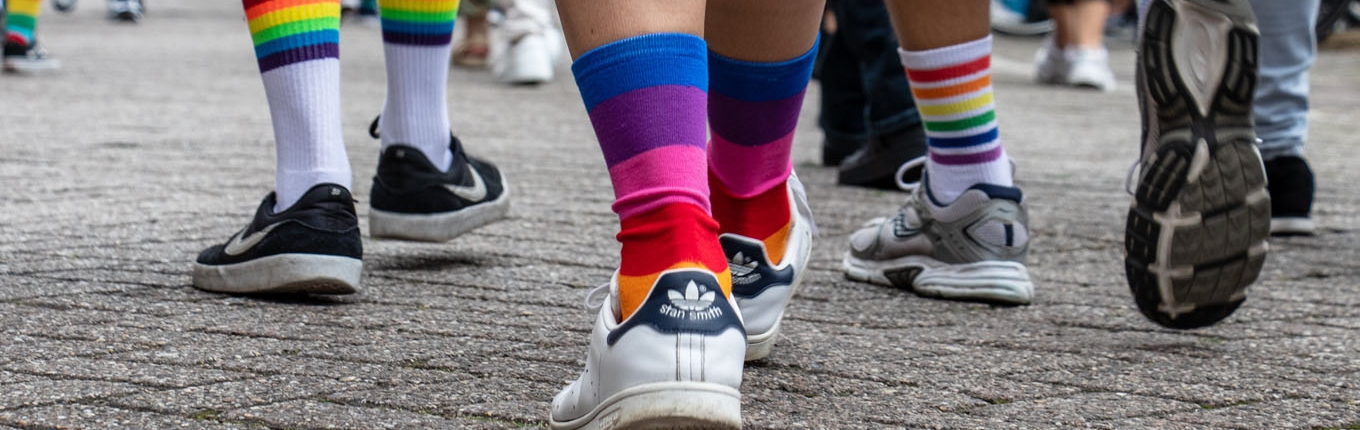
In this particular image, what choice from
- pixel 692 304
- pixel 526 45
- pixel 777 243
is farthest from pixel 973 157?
pixel 526 45

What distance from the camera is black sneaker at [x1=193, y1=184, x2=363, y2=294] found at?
6.98ft

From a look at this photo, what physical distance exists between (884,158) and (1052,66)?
437cm

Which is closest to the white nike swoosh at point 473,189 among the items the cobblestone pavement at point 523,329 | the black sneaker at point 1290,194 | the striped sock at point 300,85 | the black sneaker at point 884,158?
the cobblestone pavement at point 523,329

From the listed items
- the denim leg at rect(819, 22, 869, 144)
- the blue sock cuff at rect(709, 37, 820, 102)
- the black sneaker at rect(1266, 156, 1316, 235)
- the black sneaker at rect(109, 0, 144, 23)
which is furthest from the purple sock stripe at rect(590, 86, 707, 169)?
the black sneaker at rect(109, 0, 144, 23)

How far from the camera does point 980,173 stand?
2.45 m

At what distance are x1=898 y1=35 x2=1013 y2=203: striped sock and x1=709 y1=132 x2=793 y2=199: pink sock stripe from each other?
554 millimetres

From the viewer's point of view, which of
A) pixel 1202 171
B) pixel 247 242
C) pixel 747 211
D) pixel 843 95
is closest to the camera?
pixel 1202 171

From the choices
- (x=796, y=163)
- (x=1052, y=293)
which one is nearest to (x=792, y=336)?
(x=1052, y=293)

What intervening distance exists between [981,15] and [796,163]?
6.91 ft

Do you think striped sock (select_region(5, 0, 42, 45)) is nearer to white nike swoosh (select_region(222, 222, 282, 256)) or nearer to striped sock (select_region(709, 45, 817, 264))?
white nike swoosh (select_region(222, 222, 282, 256))

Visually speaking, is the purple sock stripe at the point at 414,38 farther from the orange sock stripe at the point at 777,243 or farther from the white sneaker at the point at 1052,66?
the white sneaker at the point at 1052,66

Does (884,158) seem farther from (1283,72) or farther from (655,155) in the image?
(655,155)

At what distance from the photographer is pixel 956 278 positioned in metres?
2.42

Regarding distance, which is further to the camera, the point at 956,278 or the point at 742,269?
the point at 956,278
